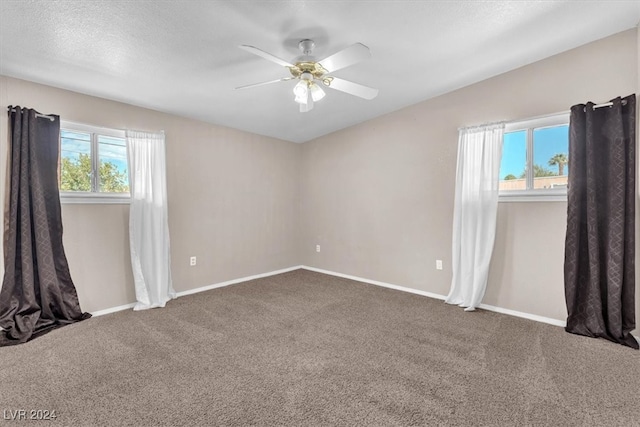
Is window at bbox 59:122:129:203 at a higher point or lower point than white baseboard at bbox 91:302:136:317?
higher

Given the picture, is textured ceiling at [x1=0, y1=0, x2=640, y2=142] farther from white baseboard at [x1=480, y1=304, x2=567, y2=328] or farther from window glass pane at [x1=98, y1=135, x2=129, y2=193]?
white baseboard at [x1=480, y1=304, x2=567, y2=328]

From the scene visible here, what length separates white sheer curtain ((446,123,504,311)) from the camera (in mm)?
3121

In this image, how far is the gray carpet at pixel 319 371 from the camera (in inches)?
63.6

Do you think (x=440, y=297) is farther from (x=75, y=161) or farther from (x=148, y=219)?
(x=75, y=161)

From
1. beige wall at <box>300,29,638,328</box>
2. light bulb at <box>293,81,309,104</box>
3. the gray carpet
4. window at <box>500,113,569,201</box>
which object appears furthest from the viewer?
window at <box>500,113,569,201</box>

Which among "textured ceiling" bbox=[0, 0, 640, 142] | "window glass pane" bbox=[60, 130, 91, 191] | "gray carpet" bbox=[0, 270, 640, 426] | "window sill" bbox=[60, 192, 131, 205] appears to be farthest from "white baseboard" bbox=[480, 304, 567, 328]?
"window glass pane" bbox=[60, 130, 91, 191]

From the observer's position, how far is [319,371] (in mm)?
2023

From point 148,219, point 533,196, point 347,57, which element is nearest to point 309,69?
point 347,57

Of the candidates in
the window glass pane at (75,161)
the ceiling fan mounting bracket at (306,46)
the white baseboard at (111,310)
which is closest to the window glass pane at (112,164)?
the window glass pane at (75,161)

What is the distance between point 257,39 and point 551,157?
3065 millimetres

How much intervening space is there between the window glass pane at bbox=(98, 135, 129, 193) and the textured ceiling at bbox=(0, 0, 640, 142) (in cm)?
51

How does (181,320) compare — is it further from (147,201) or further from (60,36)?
(60,36)

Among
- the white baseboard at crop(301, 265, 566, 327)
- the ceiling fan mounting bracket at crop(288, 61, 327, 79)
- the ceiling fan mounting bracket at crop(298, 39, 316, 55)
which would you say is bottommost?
the white baseboard at crop(301, 265, 566, 327)

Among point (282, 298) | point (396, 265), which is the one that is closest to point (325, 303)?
point (282, 298)
